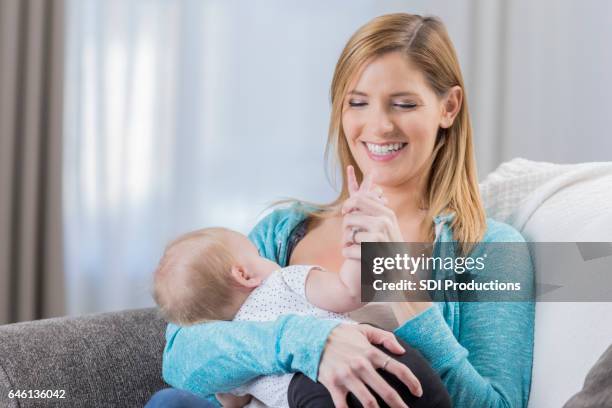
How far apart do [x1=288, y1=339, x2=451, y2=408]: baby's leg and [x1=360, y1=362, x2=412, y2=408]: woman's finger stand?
16 mm

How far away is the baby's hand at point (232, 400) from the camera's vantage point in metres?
1.36

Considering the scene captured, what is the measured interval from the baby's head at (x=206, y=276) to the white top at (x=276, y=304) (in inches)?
1.1

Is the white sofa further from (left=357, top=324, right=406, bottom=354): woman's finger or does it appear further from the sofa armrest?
the sofa armrest

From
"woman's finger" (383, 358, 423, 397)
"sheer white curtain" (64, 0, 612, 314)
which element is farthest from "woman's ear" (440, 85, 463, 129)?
"sheer white curtain" (64, 0, 612, 314)

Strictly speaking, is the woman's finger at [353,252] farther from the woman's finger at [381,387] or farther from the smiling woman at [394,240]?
the woman's finger at [381,387]

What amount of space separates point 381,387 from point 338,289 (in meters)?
0.20

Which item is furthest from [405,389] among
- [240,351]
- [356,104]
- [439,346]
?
[356,104]

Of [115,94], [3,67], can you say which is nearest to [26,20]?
[3,67]

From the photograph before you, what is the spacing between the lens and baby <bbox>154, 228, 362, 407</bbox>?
1291mm

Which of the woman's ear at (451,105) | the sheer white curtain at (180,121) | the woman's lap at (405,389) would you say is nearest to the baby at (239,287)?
the woman's lap at (405,389)

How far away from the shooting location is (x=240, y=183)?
325 cm

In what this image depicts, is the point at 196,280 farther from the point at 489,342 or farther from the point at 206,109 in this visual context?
the point at 206,109

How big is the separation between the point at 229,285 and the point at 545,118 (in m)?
2.06

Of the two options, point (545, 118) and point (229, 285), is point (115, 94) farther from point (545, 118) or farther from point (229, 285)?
point (229, 285)
